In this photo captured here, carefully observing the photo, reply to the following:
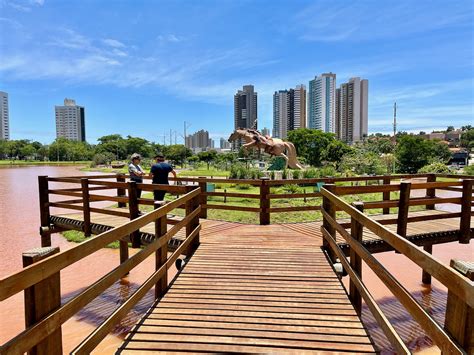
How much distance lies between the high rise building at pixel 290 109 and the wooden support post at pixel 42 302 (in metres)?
102

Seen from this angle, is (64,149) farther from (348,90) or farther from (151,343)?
(151,343)

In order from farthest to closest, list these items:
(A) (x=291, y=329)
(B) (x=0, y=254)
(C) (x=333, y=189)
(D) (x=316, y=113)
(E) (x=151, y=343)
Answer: (D) (x=316, y=113) → (B) (x=0, y=254) → (C) (x=333, y=189) → (A) (x=291, y=329) → (E) (x=151, y=343)

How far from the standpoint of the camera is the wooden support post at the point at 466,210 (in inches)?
240

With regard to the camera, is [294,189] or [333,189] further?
[294,189]

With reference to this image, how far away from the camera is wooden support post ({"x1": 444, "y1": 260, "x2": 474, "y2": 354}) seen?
1.68 meters

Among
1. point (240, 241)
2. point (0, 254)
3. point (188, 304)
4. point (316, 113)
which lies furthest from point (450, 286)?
point (316, 113)

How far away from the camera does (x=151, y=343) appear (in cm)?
286

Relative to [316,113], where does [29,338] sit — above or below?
below

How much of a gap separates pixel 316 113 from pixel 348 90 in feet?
41.7

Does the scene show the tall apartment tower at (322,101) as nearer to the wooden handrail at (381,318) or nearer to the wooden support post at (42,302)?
the wooden handrail at (381,318)

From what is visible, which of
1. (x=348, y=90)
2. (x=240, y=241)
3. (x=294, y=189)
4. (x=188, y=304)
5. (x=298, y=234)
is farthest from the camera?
(x=348, y=90)

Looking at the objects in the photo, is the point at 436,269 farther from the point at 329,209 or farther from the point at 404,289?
the point at 329,209

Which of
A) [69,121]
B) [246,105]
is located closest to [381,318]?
[246,105]

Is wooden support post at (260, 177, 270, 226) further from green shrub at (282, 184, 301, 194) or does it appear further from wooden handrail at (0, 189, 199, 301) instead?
green shrub at (282, 184, 301, 194)
